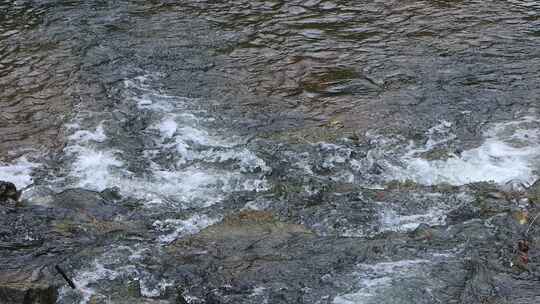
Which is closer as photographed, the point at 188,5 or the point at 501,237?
the point at 501,237

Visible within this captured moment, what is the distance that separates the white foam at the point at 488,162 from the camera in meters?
5.79

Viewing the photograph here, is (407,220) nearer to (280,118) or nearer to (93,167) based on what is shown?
(280,118)

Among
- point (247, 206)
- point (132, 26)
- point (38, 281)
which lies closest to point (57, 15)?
point (132, 26)

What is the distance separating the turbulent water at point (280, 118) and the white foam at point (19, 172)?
0.06 ft

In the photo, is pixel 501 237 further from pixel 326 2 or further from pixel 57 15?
pixel 57 15

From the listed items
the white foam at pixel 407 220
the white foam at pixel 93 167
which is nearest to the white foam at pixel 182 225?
the white foam at pixel 93 167

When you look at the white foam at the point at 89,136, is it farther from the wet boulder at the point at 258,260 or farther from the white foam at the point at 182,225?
the wet boulder at the point at 258,260

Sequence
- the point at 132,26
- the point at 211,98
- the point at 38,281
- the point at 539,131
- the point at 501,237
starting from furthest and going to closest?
the point at 132,26 → the point at 211,98 → the point at 539,131 → the point at 501,237 → the point at 38,281

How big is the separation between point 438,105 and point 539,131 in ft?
3.40

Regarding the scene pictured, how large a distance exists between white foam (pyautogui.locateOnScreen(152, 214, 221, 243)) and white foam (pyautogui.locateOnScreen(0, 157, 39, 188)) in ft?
5.04

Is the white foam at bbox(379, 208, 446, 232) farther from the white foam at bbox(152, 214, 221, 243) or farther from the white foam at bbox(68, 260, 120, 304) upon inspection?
the white foam at bbox(68, 260, 120, 304)

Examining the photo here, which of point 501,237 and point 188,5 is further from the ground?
point 188,5

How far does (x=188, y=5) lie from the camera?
994cm

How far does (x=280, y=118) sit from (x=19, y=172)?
8.59 feet
